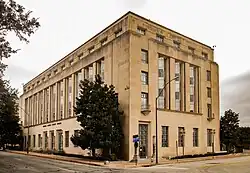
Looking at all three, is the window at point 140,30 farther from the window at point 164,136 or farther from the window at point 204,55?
the window at point 204,55

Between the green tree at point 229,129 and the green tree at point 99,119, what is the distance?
979 inches

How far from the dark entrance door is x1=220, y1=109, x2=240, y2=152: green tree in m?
20.7

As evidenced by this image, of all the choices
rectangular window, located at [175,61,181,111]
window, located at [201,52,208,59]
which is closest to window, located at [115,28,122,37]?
rectangular window, located at [175,61,181,111]

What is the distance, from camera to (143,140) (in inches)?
1785

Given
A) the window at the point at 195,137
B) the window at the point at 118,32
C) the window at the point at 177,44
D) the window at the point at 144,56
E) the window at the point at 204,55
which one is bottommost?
the window at the point at 195,137

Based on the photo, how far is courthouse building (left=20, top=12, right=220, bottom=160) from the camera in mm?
44844

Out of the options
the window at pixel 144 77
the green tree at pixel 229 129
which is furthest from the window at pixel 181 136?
the green tree at pixel 229 129

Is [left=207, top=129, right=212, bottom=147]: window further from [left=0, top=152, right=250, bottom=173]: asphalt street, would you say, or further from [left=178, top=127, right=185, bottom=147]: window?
[left=0, top=152, right=250, bottom=173]: asphalt street

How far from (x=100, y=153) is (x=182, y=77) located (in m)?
Answer: 17.4

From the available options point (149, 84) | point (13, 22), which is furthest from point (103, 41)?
point (13, 22)

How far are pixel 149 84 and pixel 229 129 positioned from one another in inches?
857

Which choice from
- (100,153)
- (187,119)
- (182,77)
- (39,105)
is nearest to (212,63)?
(182,77)

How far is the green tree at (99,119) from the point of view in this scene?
39969mm

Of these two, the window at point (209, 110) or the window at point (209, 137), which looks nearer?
the window at point (209, 137)
